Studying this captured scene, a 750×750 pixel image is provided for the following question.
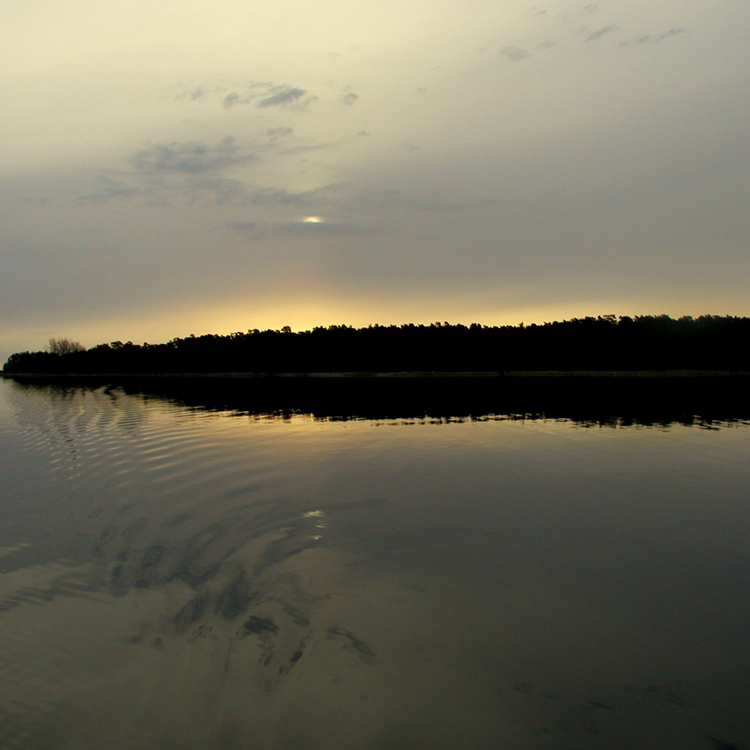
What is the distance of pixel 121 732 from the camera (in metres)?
6.71

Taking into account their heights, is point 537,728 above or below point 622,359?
below

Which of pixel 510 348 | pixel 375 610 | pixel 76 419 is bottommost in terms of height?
pixel 375 610

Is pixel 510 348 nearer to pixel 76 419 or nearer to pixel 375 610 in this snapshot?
pixel 76 419

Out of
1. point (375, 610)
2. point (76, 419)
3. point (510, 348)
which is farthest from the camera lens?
point (510, 348)

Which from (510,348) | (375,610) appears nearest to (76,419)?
(375,610)

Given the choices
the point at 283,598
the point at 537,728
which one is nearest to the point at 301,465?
the point at 283,598

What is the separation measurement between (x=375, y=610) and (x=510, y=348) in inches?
5681

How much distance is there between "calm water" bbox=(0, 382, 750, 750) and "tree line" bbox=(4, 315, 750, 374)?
126 meters

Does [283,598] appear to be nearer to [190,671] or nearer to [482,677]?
[190,671]

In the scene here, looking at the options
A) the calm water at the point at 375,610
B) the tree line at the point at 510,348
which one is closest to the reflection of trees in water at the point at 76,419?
the calm water at the point at 375,610

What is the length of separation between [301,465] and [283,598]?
1371cm

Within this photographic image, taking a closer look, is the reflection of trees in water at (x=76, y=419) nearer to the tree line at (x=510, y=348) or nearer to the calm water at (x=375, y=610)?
the calm water at (x=375, y=610)

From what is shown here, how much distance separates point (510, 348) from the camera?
489ft

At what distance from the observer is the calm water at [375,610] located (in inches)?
277
